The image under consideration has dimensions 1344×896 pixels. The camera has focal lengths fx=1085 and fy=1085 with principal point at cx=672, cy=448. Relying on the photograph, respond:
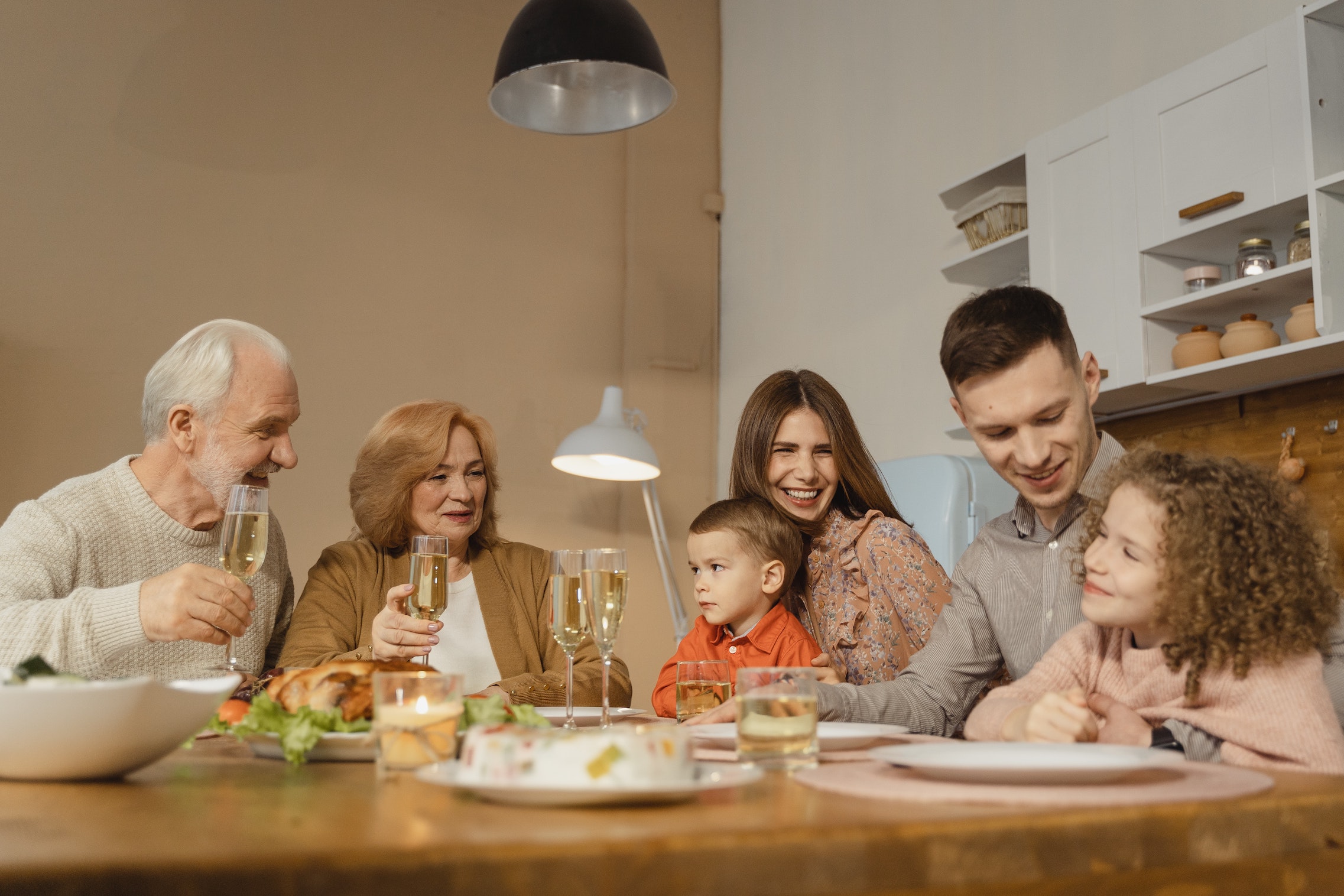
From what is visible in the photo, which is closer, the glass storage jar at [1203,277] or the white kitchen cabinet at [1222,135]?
the white kitchen cabinet at [1222,135]

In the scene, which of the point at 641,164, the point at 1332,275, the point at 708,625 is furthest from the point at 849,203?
the point at 708,625

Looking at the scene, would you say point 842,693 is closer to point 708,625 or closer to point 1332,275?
point 708,625

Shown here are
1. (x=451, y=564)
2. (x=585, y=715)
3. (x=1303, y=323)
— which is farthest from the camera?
(x=451, y=564)

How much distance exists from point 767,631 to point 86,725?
152 cm

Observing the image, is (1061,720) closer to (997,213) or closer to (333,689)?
(333,689)

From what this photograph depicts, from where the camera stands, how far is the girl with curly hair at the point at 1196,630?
41.7 inches

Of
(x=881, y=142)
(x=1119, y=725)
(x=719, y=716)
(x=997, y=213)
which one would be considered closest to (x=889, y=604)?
(x=719, y=716)

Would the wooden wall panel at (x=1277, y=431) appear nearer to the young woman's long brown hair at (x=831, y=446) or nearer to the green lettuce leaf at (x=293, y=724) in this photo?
the young woman's long brown hair at (x=831, y=446)

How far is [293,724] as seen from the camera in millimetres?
987

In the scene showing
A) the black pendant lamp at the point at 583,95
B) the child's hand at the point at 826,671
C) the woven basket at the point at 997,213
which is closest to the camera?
the child's hand at the point at 826,671

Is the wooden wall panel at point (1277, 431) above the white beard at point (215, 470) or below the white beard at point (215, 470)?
above

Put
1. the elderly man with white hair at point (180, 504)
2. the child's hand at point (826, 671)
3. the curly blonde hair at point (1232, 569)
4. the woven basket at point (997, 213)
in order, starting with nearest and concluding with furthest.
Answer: the curly blonde hair at point (1232, 569) < the child's hand at point (826, 671) < the elderly man with white hair at point (180, 504) < the woven basket at point (997, 213)

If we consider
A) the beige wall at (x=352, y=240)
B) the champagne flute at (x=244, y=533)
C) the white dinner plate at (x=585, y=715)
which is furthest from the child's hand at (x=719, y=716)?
the beige wall at (x=352, y=240)

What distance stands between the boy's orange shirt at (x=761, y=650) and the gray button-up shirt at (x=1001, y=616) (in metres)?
0.39
